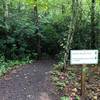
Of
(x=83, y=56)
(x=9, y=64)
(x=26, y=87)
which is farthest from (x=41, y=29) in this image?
(x=83, y=56)

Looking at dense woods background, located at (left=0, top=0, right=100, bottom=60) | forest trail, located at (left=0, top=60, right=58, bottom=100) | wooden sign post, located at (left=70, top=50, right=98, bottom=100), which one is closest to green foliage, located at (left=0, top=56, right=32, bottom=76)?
dense woods background, located at (left=0, top=0, right=100, bottom=60)

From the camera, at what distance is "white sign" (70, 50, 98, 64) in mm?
8164

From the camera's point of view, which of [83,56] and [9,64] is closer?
[83,56]

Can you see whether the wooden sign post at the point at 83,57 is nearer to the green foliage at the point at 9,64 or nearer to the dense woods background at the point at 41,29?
the green foliage at the point at 9,64

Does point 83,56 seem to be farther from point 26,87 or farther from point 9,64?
point 9,64

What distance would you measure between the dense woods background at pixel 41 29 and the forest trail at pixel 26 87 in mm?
5398

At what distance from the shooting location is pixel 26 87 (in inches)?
366

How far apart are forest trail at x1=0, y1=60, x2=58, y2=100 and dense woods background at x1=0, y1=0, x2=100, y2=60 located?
540cm

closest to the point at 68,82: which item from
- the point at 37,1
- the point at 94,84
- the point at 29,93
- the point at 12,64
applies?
the point at 94,84

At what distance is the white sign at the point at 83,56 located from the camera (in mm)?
8164

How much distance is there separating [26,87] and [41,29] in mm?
9279

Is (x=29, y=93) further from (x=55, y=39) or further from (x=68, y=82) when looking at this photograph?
(x=55, y=39)

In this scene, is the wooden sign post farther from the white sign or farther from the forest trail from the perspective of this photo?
the forest trail

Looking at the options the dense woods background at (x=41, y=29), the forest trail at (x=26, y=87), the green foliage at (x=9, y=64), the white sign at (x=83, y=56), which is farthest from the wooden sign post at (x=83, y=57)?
the dense woods background at (x=41, y=29)
